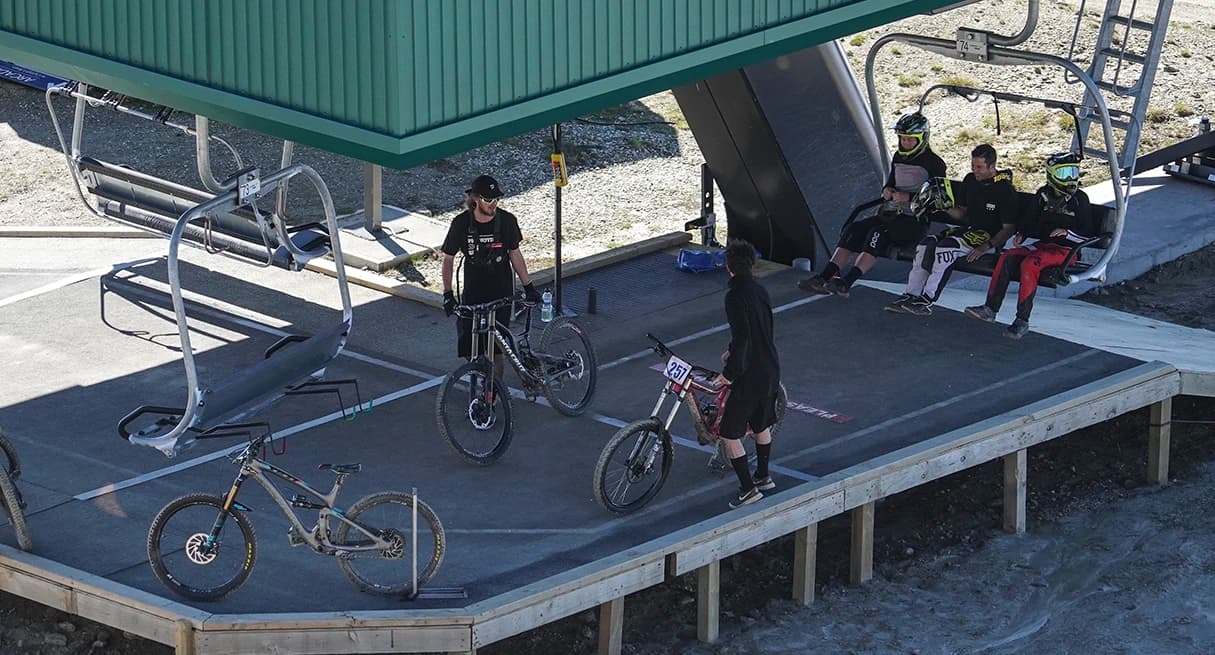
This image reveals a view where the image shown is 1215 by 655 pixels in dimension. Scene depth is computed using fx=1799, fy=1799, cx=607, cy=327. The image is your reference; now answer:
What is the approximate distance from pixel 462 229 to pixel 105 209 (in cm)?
468

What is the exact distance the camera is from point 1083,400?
12.7 meters

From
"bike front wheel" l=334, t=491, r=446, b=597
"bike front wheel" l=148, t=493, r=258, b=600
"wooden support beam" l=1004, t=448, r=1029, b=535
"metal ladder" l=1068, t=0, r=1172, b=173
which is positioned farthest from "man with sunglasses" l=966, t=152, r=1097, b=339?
"bike front wheel" l=148, t=493, r=258, b=600

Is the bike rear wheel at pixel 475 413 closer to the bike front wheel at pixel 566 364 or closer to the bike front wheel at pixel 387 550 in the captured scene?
the bike front wheel at pixel 566 364

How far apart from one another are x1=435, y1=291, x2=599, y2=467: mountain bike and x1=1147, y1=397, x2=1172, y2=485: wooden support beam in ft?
14.0

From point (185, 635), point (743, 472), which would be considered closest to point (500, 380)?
point (743, 472)

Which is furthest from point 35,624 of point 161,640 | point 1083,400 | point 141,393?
point 1083,400

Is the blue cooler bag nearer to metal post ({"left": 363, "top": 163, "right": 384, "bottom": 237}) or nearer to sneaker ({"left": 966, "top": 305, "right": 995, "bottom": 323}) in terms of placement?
sneaker ({"left": 966, "top": 305, "right": 995, "bottom": 323})

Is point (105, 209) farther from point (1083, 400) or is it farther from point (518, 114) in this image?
point (1083, 400)

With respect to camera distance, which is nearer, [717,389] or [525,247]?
[717,389]

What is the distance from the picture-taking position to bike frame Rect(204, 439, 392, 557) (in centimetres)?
978

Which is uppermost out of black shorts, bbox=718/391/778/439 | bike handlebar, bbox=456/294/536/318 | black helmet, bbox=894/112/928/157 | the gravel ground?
black helmet, bbox=894/112/928/157

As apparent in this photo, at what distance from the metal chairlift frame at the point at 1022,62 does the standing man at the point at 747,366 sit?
4003 mm

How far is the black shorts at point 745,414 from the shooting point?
10.8 meters

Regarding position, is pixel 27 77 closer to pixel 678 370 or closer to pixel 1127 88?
pixel 1127 88
